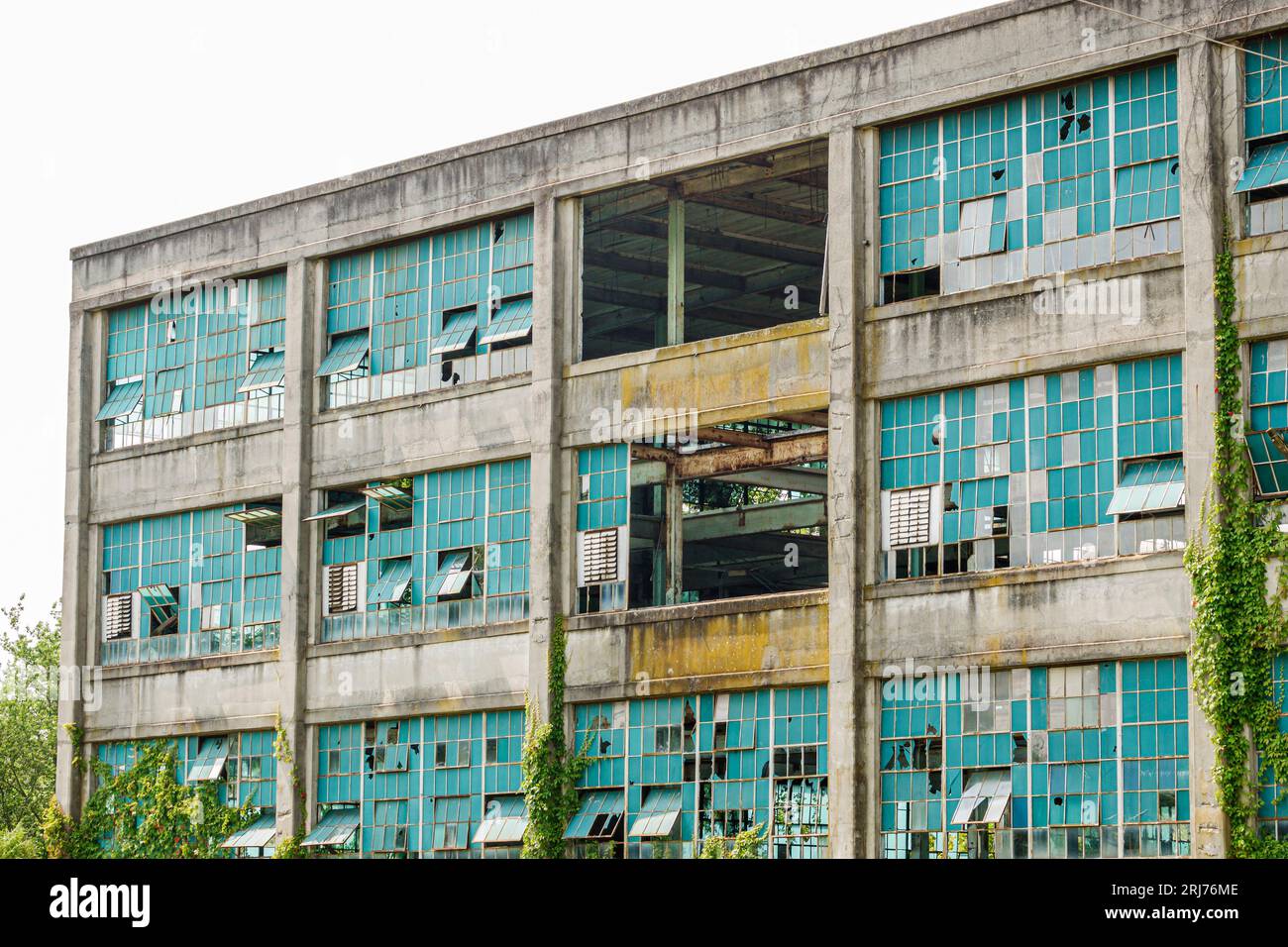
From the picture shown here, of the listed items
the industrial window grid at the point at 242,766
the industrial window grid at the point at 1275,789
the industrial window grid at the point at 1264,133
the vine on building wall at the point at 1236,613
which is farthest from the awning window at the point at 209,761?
the industrial window grid at the point at 1264,133

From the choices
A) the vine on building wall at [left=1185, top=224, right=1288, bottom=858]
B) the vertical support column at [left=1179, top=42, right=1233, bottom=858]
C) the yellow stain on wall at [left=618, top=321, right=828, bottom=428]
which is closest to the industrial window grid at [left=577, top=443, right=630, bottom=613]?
the yellow stain on wall at [left=618, top=321, right=828, bottom=428]

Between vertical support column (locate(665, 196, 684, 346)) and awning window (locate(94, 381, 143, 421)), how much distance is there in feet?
42.2

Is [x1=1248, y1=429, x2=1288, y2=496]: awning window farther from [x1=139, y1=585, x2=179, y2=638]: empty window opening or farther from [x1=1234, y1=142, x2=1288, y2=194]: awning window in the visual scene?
[x1=139, y1=585, x2=179, y2=638]: empty window opening

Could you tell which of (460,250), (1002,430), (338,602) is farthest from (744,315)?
(1002,430)

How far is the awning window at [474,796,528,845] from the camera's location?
3306 centimetres

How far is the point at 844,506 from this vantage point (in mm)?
30125

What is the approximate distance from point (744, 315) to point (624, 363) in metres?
9.50

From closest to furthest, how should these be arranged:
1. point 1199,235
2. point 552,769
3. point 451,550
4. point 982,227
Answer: point 1199,235 → point 982,227 → point 552,769 → point 451,550

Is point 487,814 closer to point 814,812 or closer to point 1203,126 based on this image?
point 814,812

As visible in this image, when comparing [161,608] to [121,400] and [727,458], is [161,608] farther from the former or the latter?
[727,458]

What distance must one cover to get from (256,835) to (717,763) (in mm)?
9994

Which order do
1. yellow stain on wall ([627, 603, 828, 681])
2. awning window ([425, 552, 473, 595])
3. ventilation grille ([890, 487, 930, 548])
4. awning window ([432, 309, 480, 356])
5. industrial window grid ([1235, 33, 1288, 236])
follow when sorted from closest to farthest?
1. industrial window grid ([1235, 33, 1288, 236])
2. ventilation grille ([890, 487, 930, 548])
3. yellow stain on wall ([627, 603, 828, 681])
4. awning window ([425, 552, 473, 595])
5. awning window ([432, 309, 480, 356])

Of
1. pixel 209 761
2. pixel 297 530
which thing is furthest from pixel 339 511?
pixel 209 761
